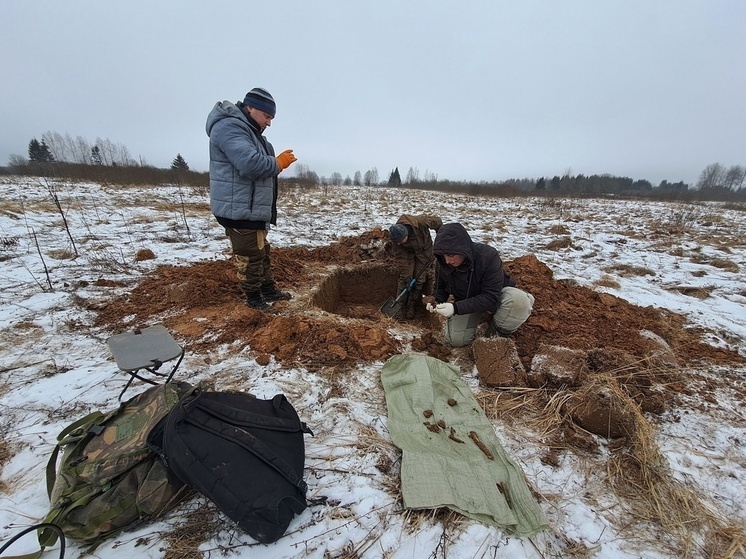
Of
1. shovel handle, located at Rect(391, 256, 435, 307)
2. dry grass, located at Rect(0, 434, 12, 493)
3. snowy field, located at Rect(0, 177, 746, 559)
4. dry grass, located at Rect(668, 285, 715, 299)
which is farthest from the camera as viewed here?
shovel handle, located at Rect(391, 256, 435, 307)

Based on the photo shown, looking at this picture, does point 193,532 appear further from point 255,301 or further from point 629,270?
point 629,270

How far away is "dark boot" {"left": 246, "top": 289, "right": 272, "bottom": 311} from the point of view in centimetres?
335

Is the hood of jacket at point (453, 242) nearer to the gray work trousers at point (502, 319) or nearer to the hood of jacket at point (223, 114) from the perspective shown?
the gray work trousers at point (502, 319)

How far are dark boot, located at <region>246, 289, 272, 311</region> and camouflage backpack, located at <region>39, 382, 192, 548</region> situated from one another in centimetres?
186

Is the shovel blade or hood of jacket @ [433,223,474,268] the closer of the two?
hood of jacket @ [433,223,474,268]

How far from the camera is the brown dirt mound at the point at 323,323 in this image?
2.70m

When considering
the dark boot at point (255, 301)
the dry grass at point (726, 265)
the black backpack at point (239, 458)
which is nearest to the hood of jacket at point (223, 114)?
the dark boot at point (255, 301)

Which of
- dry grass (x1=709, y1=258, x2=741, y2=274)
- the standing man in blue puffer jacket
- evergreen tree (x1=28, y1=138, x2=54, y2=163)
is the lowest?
dry grass (x1=709, y1=258, x2=741, y2=274)

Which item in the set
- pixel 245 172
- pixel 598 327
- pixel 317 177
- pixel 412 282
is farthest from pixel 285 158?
pixel 317 177

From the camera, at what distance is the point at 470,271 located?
2.75m

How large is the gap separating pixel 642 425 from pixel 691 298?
11.1 feet

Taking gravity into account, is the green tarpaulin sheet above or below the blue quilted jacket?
below

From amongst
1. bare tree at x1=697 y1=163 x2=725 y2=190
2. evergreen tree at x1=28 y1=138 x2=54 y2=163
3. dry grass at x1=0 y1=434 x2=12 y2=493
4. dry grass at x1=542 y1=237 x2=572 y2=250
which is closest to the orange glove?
dry grass at x1=0 y1=434 x2=12 y2=493

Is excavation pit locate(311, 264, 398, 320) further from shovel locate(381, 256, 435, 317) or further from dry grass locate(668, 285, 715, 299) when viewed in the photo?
dry grass locate(668, 285, 715, 299)
